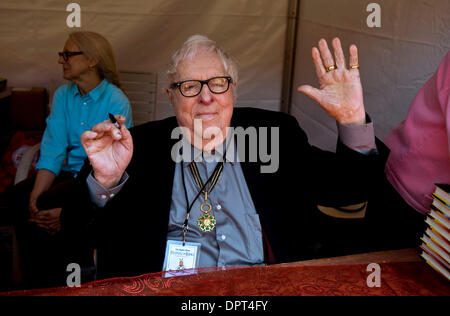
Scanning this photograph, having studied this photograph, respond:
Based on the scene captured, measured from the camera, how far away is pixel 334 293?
3.74ft

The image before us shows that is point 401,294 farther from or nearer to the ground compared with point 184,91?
nearer to the ground

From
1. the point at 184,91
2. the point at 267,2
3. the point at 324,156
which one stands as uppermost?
the point at 267,2

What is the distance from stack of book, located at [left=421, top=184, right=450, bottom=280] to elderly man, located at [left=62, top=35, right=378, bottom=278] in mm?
318

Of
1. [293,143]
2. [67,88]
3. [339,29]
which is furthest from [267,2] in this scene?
[293,143]

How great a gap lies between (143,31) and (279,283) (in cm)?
315

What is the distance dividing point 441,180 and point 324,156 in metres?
0.53

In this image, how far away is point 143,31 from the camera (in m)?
3.75

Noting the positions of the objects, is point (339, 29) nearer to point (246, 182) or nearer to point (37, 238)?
point (246, 182)

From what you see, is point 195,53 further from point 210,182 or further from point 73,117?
point 73,117

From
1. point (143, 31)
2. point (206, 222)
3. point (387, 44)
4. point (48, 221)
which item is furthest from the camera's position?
point (143, 31)

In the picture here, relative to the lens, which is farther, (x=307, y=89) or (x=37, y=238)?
(x=37, y=238)

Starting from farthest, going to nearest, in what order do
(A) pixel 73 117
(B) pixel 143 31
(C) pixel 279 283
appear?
(B) pixel 143 31 < (A) pixel 73 117 < (C) pixel 279 283

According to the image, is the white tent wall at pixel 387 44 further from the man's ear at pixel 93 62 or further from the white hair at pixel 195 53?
the man's ear at pixel 93 62

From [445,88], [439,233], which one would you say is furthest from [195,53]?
[439,233]
